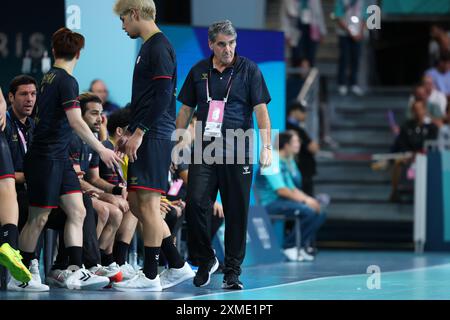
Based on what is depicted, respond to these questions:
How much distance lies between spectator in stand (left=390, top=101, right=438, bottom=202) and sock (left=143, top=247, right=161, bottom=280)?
8.39 metres

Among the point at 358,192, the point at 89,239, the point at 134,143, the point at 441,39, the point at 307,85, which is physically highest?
the point at 441,39

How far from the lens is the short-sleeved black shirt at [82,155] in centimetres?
873

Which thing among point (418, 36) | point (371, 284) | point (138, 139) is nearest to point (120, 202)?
point (138, 139)

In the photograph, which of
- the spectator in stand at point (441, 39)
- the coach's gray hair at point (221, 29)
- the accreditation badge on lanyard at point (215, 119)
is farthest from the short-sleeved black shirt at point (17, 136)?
the spectator in stand at point (441, 39)

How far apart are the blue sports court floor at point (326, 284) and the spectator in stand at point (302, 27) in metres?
5.61

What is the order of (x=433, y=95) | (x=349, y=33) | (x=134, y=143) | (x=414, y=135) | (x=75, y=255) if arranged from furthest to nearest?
(x=349, y=33) < (x=433, y=95) < (x=414, y=135) < (x=75, y=255) < (x=134, y=143)

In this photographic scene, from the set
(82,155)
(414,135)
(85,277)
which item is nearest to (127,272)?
(85,277)

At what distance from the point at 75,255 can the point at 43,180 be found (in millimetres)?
585

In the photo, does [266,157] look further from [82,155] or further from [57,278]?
[57,278]

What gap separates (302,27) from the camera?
17.7 m

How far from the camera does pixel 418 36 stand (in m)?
21.4

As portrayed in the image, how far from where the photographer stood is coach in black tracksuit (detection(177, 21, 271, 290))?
26.6 ft

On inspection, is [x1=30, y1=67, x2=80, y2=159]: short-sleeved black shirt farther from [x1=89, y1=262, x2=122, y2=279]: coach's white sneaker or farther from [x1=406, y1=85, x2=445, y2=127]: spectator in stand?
[x1=406, y1=85, x2=445, y2=127]: spectator in stand

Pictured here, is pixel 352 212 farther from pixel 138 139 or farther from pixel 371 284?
pixel 138 139
